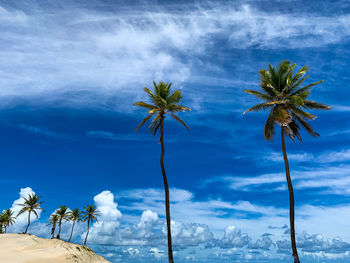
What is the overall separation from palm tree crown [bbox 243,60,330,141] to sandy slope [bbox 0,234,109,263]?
18.7m

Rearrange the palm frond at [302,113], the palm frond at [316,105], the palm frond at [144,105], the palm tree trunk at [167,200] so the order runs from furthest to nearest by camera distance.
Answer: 1. the palm frond at [144,105]
2. the palm frond at [316,105]
3. the palm tree trunk at [167,200]
4. the palm frond at [302,113]

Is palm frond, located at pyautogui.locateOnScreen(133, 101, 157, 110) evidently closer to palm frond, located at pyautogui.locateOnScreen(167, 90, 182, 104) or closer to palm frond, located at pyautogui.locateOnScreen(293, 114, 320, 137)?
palm frond, located at pyautogui.locateOnScreen(167, 90, 182, 104)

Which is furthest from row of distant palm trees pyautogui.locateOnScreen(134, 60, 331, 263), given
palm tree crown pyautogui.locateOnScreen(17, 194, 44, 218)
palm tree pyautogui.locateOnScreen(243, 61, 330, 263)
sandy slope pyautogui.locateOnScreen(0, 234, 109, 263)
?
palm tree crown pyautogui.locateOnScreen(17, 194, 44, 218)

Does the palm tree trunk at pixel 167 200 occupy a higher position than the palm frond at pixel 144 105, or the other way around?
the palm frond at pixel 144 105

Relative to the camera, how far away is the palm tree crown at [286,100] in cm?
2658

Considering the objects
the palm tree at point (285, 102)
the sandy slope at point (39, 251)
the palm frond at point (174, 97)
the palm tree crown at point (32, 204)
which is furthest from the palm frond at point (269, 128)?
the palm tree crown at point (32, 204)

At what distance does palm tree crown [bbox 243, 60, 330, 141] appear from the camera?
26.6m

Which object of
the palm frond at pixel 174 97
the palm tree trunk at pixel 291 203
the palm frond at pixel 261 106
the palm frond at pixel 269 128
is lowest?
the palm tree trunk at pixel 291 203

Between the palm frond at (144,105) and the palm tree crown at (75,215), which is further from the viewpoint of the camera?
the palm tree crown at (75,215)

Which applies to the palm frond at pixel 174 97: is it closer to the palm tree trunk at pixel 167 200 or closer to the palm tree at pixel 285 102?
the palm tree trunk at pixel 167 200

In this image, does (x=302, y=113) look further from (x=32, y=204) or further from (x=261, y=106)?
(x=32, y=204)

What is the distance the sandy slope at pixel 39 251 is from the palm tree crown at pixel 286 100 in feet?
61.3

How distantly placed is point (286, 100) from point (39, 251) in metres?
22.9

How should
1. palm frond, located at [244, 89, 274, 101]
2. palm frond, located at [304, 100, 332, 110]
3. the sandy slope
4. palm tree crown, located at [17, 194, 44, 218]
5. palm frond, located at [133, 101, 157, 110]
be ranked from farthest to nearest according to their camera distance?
palm tree crown, located at [17, 194, 44, 218]
palm frond, located at [133, 101, 157, 110]
palm frond, located at [244, 89, 274, 101]
palm frond, located at [304, 100, 332, 110]
the sandy slope
